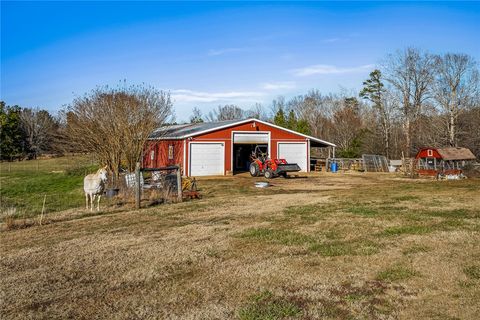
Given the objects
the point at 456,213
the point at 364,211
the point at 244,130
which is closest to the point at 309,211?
the point at 364,211

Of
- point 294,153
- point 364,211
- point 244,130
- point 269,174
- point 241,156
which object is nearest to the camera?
point 364,211

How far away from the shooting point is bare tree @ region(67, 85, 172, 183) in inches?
853

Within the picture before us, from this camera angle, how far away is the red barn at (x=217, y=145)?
90.8 feet

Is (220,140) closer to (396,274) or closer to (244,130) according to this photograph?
(244,130)

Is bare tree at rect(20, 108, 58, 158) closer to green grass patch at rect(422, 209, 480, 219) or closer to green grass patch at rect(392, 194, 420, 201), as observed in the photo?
green grass patch at rect(392, 194, 420, 201)

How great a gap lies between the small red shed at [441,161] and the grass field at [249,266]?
15173mm

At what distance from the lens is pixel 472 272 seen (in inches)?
252

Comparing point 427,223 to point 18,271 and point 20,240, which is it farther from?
point 20,240

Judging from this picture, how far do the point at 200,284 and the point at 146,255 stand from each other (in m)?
1.82

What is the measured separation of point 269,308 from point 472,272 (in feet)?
11.1

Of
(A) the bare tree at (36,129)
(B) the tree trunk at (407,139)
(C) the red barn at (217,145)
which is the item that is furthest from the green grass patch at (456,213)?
(A) the bare tree at (36,129)

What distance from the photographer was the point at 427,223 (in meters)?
9.96

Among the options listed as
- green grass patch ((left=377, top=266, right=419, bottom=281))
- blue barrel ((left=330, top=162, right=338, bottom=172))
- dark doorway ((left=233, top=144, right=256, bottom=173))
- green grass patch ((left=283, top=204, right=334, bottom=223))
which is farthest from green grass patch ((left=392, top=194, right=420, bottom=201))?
dark doorway ((left=233, top=144, right=256, bottom=173))

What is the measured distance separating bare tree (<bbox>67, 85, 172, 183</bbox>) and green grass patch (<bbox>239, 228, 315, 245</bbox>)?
43.2 ft
